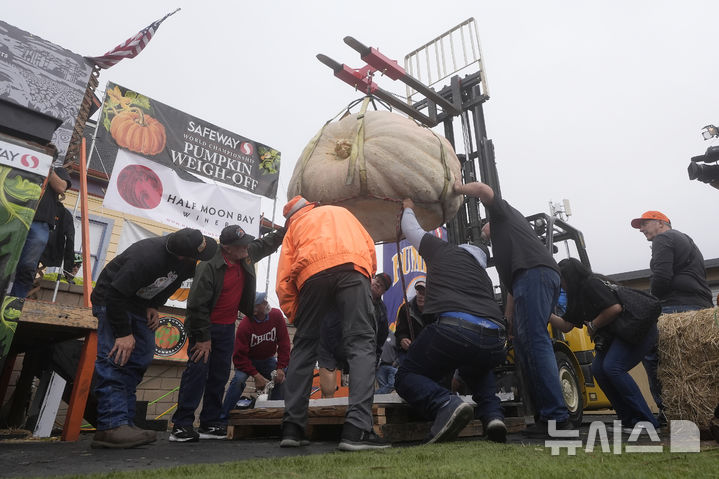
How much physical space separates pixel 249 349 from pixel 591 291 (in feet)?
12.0

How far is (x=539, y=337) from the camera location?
2.84m

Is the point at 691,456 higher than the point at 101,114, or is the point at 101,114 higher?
the point at 101,114

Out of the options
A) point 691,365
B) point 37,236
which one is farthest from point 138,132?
point 691,365

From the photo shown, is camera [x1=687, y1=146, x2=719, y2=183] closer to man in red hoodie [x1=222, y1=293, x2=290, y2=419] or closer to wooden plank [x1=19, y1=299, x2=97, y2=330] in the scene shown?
man in red hoodie [x1=222, y1=293, x2=290, y2=419]

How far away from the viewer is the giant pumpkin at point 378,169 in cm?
265

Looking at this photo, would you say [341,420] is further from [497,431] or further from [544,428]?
[544,428]

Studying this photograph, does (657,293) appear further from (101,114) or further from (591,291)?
(101,114)

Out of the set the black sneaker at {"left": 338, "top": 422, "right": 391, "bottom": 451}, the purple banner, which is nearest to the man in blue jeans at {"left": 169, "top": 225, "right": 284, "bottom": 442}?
the black sneaker at {"left": 338, "top": 422, "right": 391, "bottom": 451}

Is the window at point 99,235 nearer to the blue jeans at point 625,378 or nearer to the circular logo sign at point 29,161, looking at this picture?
the circular logo sign at point 29,161

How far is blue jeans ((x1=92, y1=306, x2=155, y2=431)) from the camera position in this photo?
2.58 metres

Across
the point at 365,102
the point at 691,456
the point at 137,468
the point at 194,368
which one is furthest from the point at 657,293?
the point at 137,468

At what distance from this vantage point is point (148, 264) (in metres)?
2.77

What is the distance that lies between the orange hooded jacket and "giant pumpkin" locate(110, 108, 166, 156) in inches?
204

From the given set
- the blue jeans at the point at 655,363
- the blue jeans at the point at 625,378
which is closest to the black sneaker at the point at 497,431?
the blue jeans at the point at 625,378
